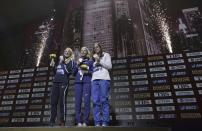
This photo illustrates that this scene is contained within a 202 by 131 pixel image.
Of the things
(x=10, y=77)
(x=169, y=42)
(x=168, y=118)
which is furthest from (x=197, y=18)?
(x=10, y=77)

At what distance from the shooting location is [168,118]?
308 cm

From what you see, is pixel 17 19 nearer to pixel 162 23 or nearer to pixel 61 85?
pixel 61 85

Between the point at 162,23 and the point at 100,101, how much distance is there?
1.90 meters

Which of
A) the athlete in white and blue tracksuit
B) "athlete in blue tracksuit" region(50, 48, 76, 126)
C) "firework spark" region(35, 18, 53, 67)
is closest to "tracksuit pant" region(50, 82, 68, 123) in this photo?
"athlete in blue tracksuit" region(50, 48, 76, 126)

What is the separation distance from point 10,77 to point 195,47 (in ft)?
10.5

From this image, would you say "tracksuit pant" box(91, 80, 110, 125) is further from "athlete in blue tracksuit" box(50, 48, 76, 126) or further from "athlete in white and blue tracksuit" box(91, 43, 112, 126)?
"athlete in blue tracksuit" box(50, 48, 76, 126)

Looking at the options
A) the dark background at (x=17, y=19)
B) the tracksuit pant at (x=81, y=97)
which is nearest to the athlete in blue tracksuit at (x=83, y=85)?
the tracksuit pant at (x=81, y=97)

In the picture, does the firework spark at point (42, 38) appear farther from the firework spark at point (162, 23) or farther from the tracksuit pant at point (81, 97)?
the firework spark at point (162, 23)

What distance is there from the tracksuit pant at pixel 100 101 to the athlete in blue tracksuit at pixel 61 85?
358 millimetres

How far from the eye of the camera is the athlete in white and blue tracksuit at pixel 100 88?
8.46ft

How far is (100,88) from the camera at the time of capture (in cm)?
Result: 270

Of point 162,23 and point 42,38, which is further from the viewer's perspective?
point 42,38

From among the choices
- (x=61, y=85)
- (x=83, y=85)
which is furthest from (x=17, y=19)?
(x=83, y=85)

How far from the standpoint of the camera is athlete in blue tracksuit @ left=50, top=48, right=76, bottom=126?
8.95ft
